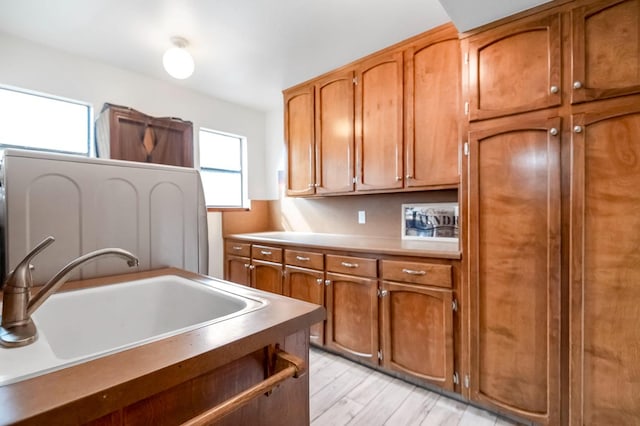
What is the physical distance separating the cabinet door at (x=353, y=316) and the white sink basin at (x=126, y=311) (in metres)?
1.25

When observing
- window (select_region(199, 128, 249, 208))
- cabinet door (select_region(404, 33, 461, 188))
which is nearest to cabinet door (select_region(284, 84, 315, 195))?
window (select_region(199, 128, 249, 208))

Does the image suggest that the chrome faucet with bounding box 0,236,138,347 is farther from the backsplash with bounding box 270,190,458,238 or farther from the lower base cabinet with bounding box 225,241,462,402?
the backsplash with bounding box 270,190,458,238

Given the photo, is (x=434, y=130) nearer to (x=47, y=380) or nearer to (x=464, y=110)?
(x=464, y=110)

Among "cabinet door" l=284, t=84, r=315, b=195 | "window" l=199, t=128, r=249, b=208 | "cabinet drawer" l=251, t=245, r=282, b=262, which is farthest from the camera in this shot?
"window" l=199, t=128, r=249, b=208

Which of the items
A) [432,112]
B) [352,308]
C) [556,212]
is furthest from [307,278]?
[556,212]

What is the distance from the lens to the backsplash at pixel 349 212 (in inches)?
103

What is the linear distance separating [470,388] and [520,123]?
4.81ft

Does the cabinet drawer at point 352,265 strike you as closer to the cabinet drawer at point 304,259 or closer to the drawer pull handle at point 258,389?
the cabinet drawer at point 304,259

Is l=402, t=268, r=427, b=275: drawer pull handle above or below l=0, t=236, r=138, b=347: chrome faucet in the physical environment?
below

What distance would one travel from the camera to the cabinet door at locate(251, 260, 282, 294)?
2.72 m

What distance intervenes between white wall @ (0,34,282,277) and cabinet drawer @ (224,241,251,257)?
0.37ft

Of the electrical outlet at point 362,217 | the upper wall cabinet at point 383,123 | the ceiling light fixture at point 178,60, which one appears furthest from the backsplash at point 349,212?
the ceiling light fixture at point 178,60

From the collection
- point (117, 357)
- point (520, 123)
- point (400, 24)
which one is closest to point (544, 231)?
point (520, 123)

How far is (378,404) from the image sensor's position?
1.83m
